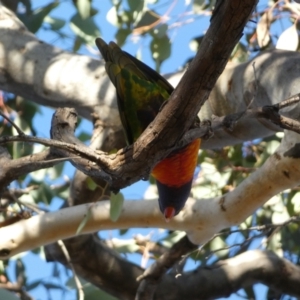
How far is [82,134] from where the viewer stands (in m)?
2.17

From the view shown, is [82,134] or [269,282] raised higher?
[82,134]

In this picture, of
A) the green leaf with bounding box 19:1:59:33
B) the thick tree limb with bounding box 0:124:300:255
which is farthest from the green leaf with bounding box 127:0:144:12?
the thick tree limb with bounding box 0:124:300:255

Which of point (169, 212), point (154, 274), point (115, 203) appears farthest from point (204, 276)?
point (115, 203)

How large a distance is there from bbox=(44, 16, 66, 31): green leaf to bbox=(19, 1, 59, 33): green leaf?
0.04 meters

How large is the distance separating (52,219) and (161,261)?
349 mm

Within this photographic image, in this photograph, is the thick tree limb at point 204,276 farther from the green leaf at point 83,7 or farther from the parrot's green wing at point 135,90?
the green leaf at point 83,7

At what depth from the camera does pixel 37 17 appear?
2.21m

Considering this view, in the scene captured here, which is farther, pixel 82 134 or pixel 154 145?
pixel 82 134

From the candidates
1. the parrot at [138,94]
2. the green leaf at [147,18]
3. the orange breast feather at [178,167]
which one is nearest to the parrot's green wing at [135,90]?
the parrot at [138,94]

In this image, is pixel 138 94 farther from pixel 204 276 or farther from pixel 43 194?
pixel 43 194

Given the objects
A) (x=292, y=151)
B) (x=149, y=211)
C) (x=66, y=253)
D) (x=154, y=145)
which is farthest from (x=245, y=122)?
(x=66, y=253)

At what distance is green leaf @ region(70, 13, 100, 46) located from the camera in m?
2.07

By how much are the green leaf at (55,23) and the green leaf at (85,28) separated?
4.0 inches

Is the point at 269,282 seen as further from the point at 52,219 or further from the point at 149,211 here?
the point at 52,219
